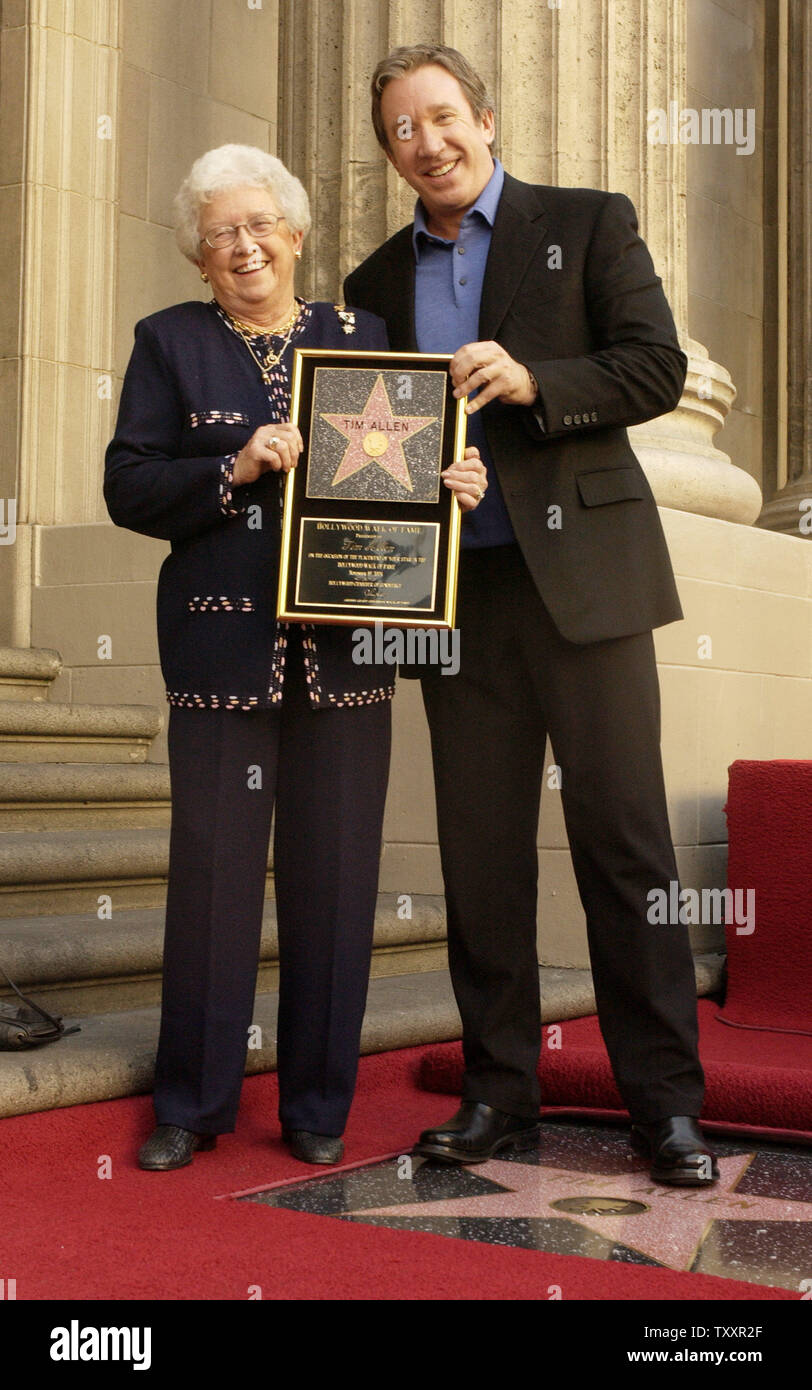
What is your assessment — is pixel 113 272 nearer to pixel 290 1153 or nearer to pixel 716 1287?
pixel 290 1153

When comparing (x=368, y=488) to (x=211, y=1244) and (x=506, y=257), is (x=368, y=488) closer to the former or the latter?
(x=506, y=257)

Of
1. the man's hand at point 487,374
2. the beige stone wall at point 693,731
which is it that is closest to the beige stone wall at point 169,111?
the beige stone wall at point 693,731

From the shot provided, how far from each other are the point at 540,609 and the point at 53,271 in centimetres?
333

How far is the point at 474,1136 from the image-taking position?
3.07 metres

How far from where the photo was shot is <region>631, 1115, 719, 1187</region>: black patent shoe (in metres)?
2.88

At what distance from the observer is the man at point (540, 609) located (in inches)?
116

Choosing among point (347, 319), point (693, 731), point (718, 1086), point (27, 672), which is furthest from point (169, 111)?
point (718, 1086)

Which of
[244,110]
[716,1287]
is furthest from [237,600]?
[244,110]

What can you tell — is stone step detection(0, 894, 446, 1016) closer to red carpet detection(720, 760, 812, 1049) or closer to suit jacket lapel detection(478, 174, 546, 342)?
red carpet detection(720, 760, 812, 1049)

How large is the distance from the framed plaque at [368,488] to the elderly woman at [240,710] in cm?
13

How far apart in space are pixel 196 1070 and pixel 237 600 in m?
0.87

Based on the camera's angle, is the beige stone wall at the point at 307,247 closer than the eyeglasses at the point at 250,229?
No

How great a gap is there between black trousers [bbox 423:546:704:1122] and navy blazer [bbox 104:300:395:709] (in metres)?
0.23

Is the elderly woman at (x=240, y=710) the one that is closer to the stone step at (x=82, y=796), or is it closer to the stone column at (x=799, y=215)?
the stone step at (x=82, y=796)
